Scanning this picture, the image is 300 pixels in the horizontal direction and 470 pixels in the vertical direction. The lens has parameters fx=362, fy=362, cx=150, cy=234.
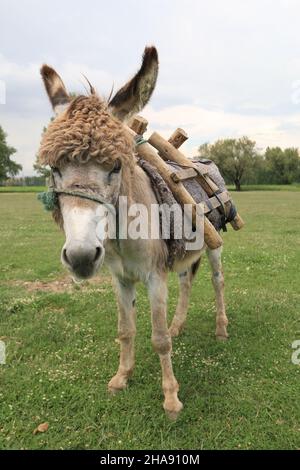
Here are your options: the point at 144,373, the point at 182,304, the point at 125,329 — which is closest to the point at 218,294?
the point at 182,304

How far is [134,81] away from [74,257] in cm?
141

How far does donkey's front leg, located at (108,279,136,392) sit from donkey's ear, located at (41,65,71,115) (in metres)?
1.86

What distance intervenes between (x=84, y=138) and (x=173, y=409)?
274cm

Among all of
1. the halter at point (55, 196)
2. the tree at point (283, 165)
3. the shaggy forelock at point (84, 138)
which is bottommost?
the halter at point (55, 196)

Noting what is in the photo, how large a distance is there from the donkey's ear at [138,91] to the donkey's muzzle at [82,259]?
115 centimetres

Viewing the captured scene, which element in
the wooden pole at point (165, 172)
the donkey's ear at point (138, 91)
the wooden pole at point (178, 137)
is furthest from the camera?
the wooden pole at point (178, 137)

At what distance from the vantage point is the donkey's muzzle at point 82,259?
222cm

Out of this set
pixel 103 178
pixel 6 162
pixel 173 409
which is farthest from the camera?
pixel 6 162

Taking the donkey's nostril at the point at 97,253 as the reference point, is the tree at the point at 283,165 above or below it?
above

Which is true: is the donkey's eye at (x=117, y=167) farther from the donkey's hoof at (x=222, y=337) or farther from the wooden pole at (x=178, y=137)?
the donkey's hoof at (x=222, y=337)

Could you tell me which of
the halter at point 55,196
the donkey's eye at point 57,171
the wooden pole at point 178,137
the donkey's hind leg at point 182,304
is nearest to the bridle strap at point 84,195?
the halter at point 55,196

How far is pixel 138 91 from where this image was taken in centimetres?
274

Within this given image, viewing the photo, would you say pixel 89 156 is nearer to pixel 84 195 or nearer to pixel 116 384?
pixel 84 195
